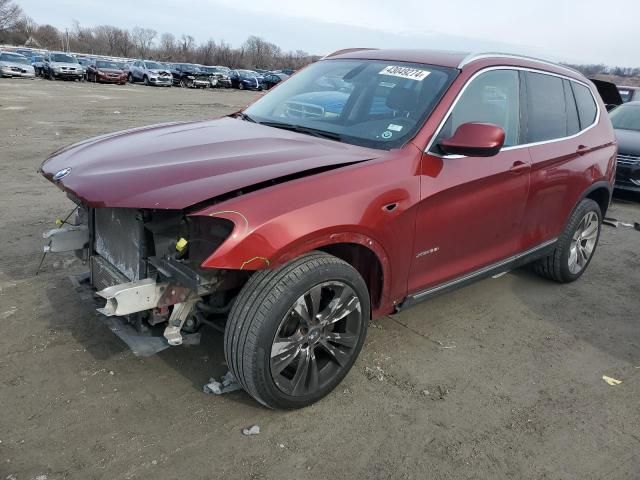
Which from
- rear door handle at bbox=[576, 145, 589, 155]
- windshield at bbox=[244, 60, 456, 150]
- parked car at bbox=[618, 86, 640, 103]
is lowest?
rear door handle at bbox=[576, 145, 589, 155]

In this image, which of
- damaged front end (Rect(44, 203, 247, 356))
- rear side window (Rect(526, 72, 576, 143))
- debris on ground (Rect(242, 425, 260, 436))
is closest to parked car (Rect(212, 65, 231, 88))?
rear side window (Rect(526, 72, 576, 143))

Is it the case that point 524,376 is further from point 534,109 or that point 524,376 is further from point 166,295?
point 166,295

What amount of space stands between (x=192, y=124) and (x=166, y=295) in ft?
5.33

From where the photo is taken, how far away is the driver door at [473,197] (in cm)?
326

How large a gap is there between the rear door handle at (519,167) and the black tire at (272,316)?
58.9 inches

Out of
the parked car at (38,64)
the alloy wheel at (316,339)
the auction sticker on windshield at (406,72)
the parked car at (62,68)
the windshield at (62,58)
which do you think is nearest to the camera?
the alloy wheel at (316,339)

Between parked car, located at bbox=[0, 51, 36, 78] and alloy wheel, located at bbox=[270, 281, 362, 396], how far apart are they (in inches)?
1464

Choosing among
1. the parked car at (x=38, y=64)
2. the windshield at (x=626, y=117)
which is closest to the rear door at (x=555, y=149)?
the windshield at (x=626, y=117)

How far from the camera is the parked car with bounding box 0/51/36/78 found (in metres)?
33.3

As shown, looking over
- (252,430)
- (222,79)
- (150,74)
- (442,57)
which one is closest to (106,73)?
(150,74)

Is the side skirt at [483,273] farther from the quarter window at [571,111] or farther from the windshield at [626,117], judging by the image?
the windshield at [626,117]

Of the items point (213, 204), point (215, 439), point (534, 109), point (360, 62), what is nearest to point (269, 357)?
point (215, 439)

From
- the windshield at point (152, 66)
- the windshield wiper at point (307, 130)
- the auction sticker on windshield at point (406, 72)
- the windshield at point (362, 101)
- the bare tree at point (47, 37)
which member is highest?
the bare tree at point (47, 37)

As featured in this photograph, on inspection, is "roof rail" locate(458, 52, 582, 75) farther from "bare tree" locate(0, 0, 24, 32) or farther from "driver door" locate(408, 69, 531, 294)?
"bare tree" locate(0, 0, 24, 32)
